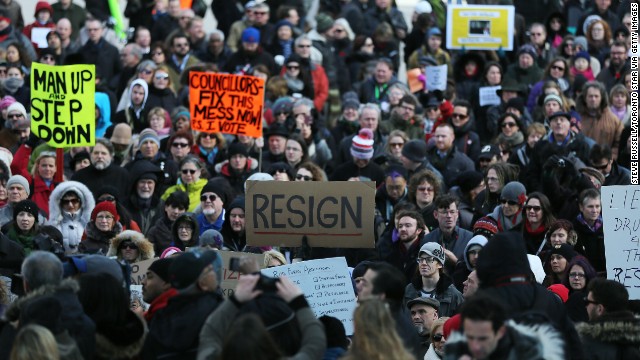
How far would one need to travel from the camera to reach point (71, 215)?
578 inches

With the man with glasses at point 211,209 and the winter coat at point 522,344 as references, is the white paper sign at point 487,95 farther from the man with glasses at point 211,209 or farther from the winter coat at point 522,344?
the winter coat at point 522,344

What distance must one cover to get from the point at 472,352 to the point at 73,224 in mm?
7359

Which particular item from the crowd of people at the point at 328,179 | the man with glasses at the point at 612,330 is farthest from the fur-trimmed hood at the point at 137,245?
the man with glasses at the point at 612,330

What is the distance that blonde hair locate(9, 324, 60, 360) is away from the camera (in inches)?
316

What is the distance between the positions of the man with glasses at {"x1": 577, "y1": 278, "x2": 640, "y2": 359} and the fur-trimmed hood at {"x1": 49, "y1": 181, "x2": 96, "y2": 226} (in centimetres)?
650

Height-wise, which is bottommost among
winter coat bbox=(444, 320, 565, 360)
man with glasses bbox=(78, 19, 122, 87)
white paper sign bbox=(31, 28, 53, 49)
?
winter coat bbox=(444, 320, 565, 360)

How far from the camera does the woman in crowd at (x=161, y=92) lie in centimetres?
1988

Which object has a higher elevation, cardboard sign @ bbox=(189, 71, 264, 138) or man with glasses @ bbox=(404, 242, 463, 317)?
cardboard sign @ bbox=(189, 71, 264, 138)

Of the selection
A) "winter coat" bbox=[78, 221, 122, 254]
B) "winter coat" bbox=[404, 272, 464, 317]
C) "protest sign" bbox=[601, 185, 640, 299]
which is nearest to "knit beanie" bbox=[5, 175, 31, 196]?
"winter coat" bbox=[78, 221, 122, 254]

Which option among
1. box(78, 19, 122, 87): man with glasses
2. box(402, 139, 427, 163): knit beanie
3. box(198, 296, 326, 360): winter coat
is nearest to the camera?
box(198, 296, 326, 360): winter coat

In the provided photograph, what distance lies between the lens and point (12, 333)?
882cm

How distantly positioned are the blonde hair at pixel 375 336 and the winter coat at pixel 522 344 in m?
0.26

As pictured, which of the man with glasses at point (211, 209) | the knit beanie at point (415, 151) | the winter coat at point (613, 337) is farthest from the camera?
the knit beanie at point (415, 151)

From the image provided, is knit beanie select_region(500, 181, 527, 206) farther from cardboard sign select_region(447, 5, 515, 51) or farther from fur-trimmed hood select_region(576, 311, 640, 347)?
cardboard sign select_region(447, 5, 515, 51)
